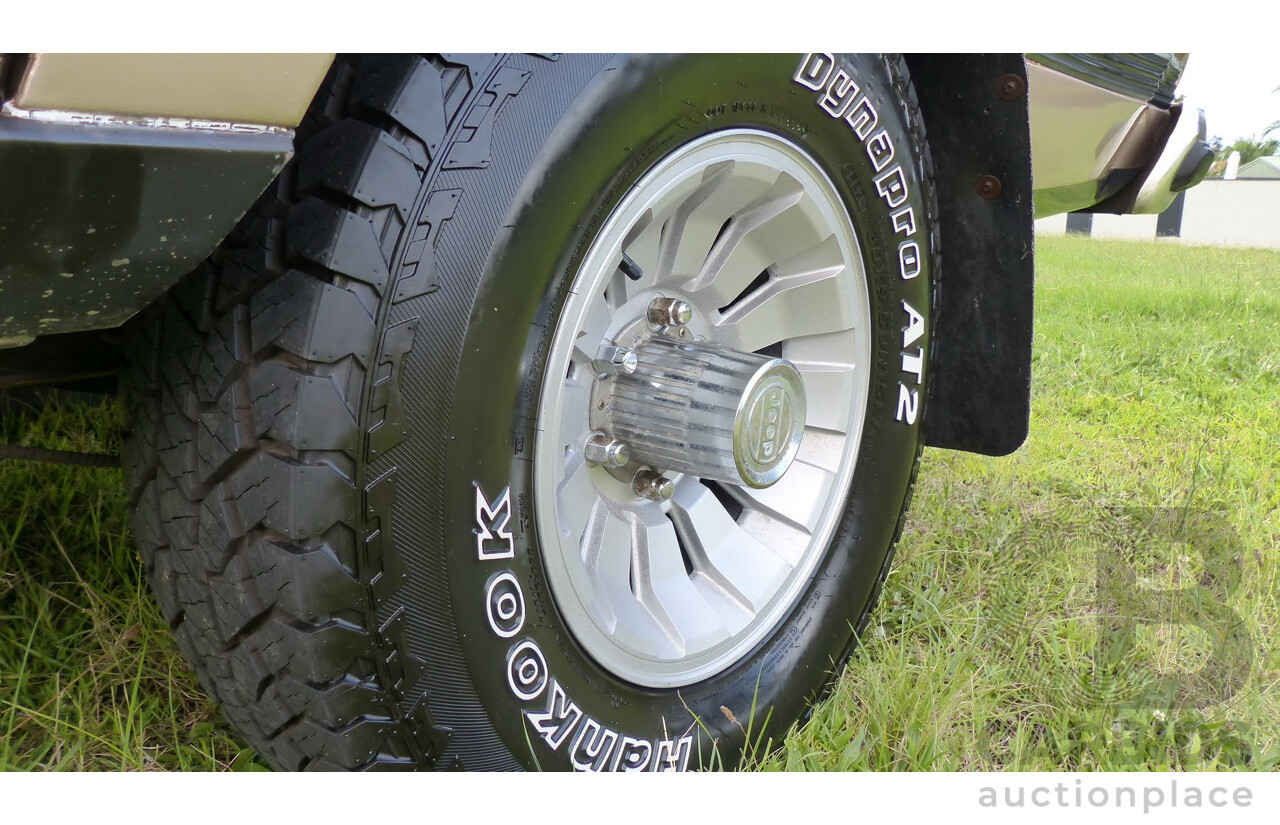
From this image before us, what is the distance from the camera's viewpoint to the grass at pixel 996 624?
4.88 feet

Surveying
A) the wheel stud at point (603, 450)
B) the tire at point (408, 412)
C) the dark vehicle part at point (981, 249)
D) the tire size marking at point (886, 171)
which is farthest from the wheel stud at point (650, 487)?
the dark vehicle part at point (981, 249)

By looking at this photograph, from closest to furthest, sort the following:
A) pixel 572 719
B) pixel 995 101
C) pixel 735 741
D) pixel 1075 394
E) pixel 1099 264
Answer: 1. pixel 572 719
2. pixel 735 741
3. pixel 995 101
4. pixel 1075 394
5. pixel 1099 264

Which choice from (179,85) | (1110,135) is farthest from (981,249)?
(179,85)

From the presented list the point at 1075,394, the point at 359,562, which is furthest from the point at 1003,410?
the point at 1075,394

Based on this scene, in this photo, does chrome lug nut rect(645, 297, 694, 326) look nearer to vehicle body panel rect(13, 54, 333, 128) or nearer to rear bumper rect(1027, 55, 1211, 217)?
vehicle body panel rect(13, 54, 333, 128)

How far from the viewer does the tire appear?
957mm

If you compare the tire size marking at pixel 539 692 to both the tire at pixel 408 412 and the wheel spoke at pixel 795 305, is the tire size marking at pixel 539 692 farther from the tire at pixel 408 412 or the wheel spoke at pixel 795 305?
the wheel spoke at pixel 795 305

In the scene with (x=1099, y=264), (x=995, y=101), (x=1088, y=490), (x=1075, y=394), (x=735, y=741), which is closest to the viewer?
(x=735, y=741)

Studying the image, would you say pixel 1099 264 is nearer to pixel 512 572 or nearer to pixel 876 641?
pixel 876 641

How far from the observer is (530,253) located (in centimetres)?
104

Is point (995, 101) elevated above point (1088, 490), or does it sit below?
above

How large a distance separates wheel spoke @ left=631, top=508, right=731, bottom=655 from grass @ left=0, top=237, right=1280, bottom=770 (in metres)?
0.23

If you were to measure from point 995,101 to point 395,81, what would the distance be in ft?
3.35

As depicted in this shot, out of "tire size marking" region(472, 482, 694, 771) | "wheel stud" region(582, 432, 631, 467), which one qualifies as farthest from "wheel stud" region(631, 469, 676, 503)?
"tire size marking" region(472, 482, 694, 771)
